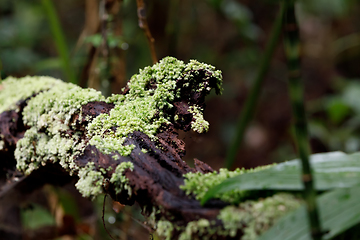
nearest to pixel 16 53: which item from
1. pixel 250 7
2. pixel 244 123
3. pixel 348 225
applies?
pixel 244 123

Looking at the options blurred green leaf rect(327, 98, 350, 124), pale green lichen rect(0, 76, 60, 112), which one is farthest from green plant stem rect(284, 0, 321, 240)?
blurred green leaf rect(327, 98, 350, 124)

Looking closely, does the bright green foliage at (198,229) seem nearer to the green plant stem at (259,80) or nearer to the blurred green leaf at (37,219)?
the green plant stem at (259,80)

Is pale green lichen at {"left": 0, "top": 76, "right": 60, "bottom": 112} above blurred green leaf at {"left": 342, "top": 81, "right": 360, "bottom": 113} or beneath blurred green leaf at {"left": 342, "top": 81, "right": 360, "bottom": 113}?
beneath

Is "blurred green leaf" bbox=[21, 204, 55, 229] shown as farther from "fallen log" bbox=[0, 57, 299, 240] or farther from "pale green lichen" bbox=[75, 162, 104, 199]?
"pale green lichen" bbox=[75, 162, 104, 199]

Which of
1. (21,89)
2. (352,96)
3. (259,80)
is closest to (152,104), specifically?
(21,89)

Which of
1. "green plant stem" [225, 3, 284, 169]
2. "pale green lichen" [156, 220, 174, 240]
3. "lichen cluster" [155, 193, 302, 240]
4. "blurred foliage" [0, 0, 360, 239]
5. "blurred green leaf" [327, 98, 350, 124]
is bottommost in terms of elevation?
"pale green lichen" [156, 220, 174, 240]

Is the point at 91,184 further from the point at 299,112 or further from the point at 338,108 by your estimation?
the point at 338,108
